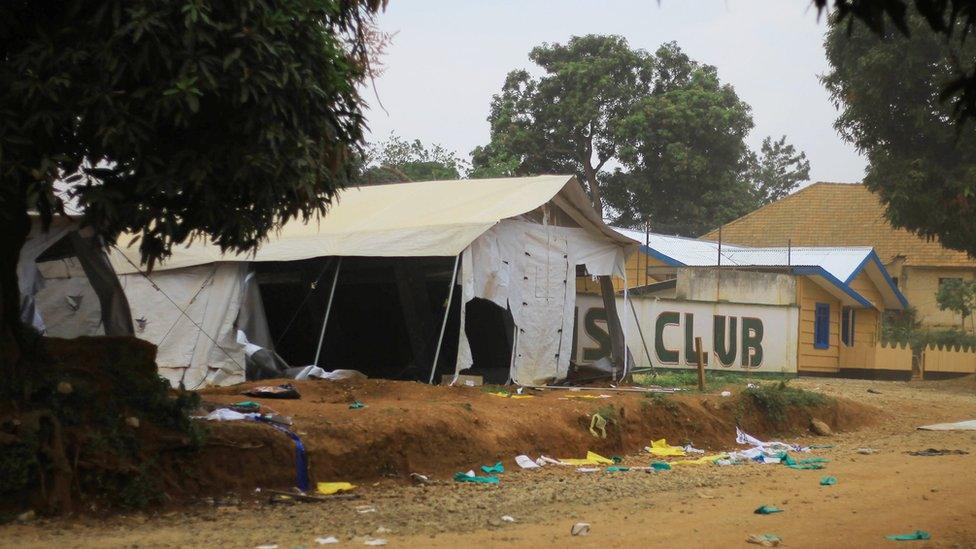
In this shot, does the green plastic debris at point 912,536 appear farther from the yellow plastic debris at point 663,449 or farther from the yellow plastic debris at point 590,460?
the yellow plastic debris at point 663,449

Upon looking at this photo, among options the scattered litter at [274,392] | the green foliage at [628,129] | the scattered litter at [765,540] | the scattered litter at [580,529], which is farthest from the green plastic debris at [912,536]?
the green foliage at [628,129]

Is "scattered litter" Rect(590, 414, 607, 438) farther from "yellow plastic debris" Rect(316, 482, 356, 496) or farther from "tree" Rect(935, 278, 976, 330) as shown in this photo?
"tree" Rect(935, 278, 976, 330)

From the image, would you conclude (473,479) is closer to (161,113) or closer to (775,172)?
(161,113)

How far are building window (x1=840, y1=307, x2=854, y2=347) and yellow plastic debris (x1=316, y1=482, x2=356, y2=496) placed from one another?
23889 mm

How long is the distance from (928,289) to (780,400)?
25539 mm

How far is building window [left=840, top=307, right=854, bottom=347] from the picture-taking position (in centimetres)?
3069

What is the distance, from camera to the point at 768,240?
41531 millimetres

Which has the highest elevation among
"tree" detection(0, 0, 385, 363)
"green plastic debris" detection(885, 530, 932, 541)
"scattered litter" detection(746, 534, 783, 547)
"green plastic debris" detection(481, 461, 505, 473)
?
"tree" detection(0, 0, 385, 363)

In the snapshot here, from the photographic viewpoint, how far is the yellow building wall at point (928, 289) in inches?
1487

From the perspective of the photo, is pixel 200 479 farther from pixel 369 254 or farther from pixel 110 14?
pixel 369 254

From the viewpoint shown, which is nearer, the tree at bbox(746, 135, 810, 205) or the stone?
the stone

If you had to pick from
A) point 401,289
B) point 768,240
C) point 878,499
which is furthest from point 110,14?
point 768,240

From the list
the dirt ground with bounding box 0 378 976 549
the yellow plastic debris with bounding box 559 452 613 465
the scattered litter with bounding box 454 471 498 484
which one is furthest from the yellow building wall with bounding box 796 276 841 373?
the scattered litter with bounding box 454 471 498 484

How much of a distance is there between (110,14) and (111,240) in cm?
183
